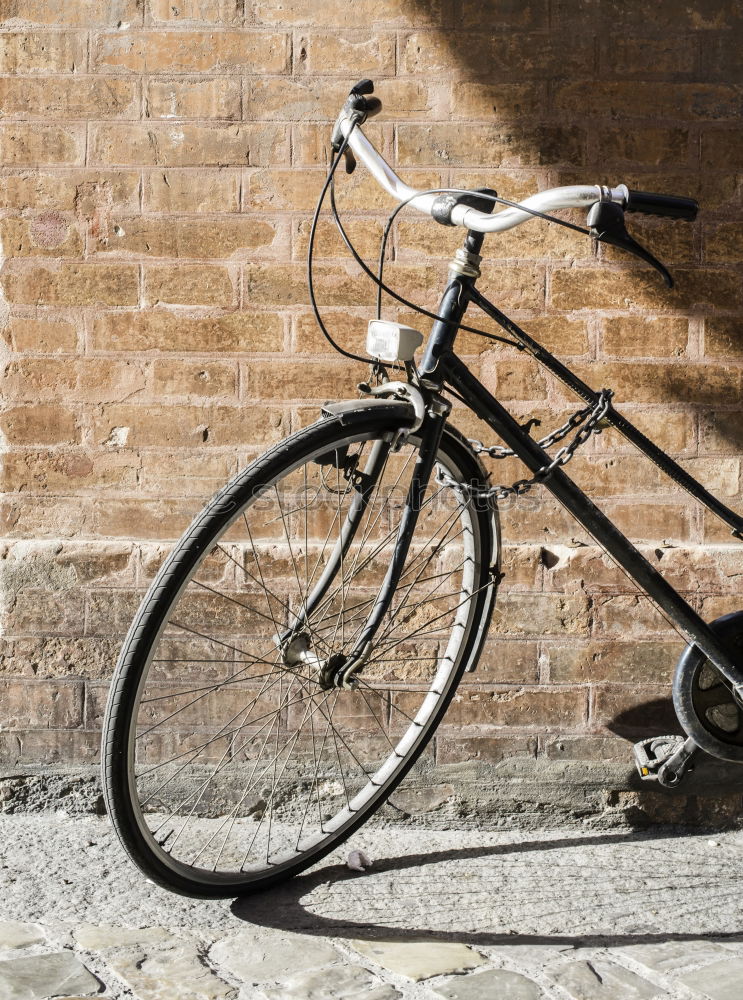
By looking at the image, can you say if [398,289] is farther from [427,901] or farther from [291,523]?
[427,901]

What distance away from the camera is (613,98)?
2.39 metres

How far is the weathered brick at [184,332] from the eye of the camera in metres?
2.44

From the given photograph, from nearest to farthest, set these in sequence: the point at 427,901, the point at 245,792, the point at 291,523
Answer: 1. the point at 427,901
2. the point at 245,792
3. the point at 291,523

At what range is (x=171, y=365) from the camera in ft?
8.02

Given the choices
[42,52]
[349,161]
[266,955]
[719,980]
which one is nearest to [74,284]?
[42,52]

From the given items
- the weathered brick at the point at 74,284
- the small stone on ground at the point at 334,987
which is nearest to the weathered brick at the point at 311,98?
the weathered brick at the point at 74,284

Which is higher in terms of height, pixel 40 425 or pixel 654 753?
pixel 40 425

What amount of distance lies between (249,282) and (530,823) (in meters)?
1.46

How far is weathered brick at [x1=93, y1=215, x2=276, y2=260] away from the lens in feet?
7.94

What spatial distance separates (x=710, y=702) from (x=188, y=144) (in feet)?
5.65

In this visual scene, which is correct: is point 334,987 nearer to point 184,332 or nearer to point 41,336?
point 184,332

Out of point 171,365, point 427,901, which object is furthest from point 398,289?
point 427,901

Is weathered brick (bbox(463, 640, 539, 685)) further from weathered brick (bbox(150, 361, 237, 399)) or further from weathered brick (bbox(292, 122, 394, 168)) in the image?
weathered brick (bbox(292, 122, 394, 168))

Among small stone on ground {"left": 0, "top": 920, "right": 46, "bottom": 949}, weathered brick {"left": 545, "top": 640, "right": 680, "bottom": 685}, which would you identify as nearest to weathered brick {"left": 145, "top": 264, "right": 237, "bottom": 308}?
weathered brick {"left": 545, "top": 640, "right": 680, "bottom": 685}
